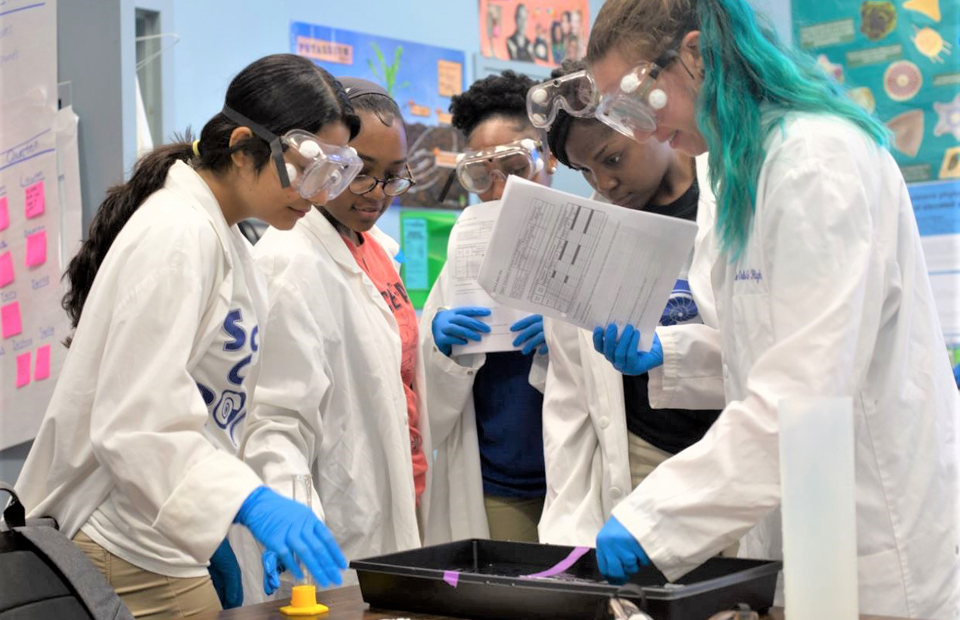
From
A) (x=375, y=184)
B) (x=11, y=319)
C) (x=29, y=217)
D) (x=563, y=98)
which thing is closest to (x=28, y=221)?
(x=29, y=217)

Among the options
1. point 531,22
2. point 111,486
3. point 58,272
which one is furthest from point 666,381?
point 531,22

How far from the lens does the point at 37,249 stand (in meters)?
2.56

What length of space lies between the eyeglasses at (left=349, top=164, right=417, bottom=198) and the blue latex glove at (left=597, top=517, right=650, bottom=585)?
1.10 meters

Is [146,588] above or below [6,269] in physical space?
above

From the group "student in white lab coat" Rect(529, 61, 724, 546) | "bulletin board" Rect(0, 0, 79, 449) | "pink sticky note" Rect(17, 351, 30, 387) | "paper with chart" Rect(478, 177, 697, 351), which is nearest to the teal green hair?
"paper with chart" Rect(478, 177, 697, 351)

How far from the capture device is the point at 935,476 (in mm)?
1258

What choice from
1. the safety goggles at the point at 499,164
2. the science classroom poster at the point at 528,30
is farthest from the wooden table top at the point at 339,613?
the science classroom poster at the point at 528,30

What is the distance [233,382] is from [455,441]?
73cm

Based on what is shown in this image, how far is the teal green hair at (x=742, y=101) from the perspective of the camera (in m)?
1.29

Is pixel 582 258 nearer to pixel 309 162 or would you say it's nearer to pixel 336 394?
pixel 309 162

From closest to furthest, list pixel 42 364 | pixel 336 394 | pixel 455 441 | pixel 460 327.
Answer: pixel 336 394 < pixel 460 327 < pixel 455 441 < pixel 42 364

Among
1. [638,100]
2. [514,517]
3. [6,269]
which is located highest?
[638,100]

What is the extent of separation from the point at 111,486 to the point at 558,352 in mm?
853

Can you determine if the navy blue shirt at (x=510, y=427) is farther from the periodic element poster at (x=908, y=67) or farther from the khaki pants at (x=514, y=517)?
the periodic element poster at (x=908, y=67)
